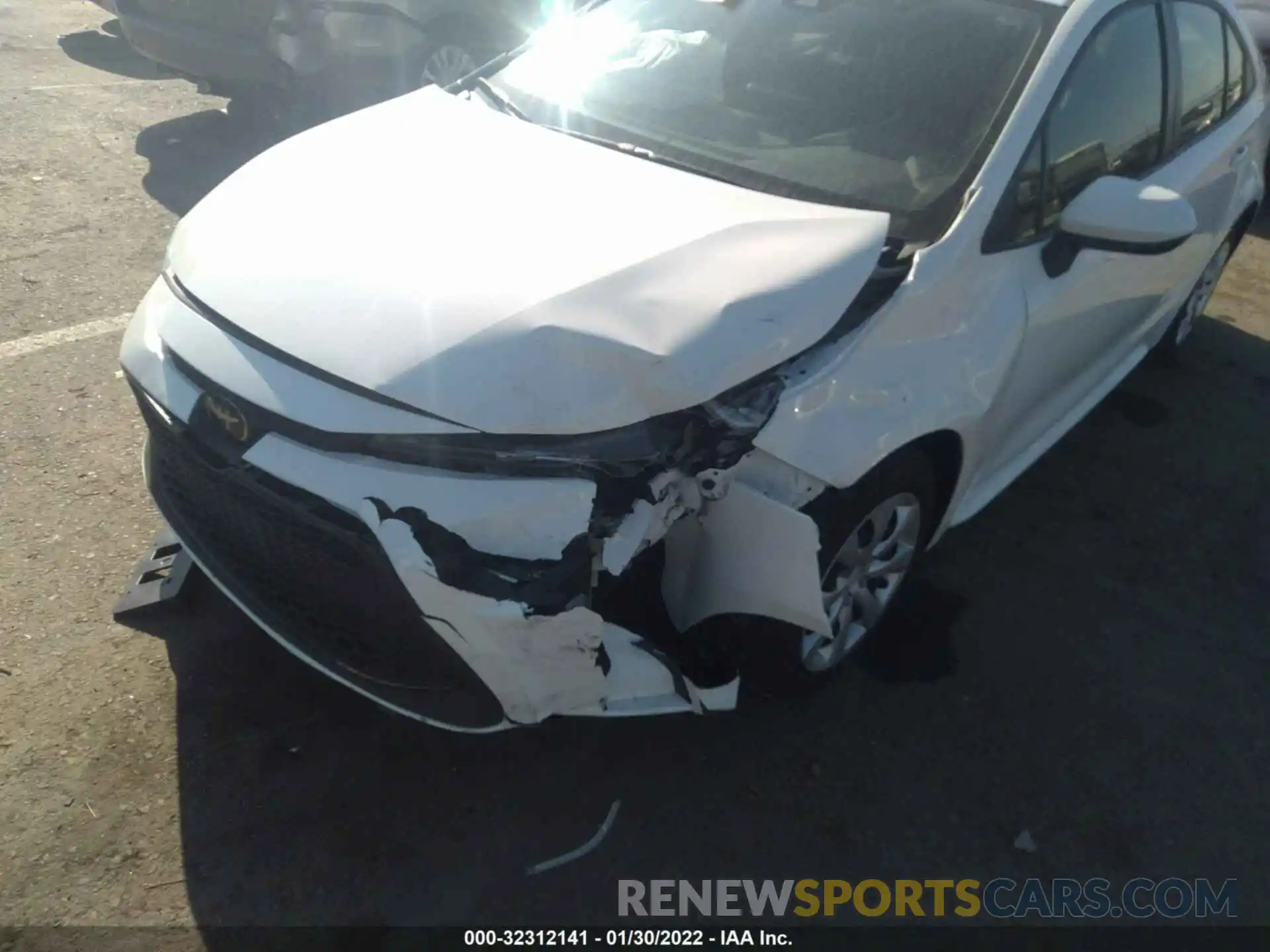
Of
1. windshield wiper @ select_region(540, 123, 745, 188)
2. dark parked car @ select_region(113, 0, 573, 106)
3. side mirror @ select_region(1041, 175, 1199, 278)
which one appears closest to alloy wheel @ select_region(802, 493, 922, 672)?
side mirror @ select_region(1041, 175, 1199, 278)

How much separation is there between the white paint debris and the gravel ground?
2 cm

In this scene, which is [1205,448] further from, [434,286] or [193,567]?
[193,567]

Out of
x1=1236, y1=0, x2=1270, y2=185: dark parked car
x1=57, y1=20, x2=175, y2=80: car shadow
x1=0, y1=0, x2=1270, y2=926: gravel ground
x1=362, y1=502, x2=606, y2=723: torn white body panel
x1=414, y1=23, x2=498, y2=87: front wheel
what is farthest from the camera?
x1=57, y1=20, x2=175, y2=80: car shadow

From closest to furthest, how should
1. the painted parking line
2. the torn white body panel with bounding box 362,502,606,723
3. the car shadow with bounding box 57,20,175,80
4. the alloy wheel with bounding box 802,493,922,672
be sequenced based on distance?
the torn white body panel with bounding box 362,502,606,723, the alloy wheel with bounding box 802,493,922,672, the painted parking line, the car shadow with bounding box 57,20,175,80

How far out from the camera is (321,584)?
2148mm

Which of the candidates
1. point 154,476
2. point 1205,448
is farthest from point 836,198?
point 1205,448

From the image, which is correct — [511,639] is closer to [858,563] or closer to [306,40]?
[858,563]

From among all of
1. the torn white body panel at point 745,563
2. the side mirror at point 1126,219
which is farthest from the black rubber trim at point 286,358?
the side mirror at point 1126,219

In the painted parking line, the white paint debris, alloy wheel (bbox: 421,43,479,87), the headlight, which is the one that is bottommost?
the painted parking line

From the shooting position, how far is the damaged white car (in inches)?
80.1

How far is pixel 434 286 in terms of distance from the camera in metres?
2.24

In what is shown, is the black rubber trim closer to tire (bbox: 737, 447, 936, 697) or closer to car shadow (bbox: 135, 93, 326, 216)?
tire (bbox: 737, 447, 936, 697)

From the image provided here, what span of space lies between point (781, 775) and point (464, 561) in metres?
1.14

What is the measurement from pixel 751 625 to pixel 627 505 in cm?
50
